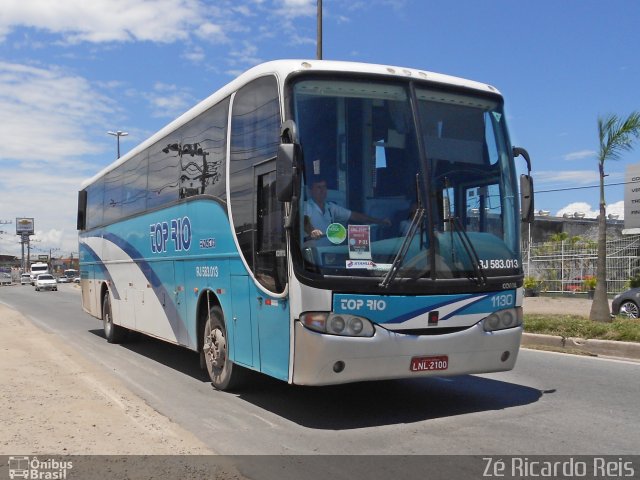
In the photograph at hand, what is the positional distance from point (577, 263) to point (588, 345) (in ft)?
50.9

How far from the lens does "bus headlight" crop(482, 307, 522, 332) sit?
6746mm

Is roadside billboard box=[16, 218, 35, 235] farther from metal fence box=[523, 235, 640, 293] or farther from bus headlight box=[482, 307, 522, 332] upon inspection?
bus headlight box=[482, 307, 522, 332]

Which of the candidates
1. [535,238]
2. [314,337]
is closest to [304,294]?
[314,337]

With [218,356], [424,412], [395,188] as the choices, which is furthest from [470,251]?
[218,356]

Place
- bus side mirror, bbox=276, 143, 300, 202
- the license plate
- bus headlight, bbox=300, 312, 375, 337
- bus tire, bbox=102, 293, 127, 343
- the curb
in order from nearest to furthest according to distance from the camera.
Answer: bus side mirror, bbox=276, 143, 300, 202, bus headlight, bbox=300, 312, 375, 337, the license plate, the curb, bus tire, bbox=102, 293, 127, 343

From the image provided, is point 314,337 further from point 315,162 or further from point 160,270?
point 160,270

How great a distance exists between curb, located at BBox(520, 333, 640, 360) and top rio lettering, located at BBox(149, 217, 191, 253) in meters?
6.78

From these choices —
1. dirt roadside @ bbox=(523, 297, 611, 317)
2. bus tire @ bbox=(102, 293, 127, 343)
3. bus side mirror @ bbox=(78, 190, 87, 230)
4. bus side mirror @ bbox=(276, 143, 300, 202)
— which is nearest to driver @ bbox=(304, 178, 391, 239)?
bus side mirror @ bbox=(276, 143, 300, 202)

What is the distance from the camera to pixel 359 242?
6191 mm

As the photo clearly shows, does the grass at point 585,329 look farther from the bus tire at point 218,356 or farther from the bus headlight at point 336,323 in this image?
the bus headlight at point 336,323

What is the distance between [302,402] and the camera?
768 centimetres

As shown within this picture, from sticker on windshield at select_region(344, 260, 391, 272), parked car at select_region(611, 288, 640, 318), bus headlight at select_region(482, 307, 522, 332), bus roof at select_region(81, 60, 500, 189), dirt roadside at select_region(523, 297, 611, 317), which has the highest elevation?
bus roof at select_region(81, 60, 500, 189)

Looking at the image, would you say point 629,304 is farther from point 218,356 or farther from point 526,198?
point 218,356

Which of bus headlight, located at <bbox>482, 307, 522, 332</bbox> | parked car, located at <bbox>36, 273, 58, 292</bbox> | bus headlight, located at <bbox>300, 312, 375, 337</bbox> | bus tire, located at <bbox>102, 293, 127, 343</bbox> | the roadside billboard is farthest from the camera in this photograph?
the roadside billboard
